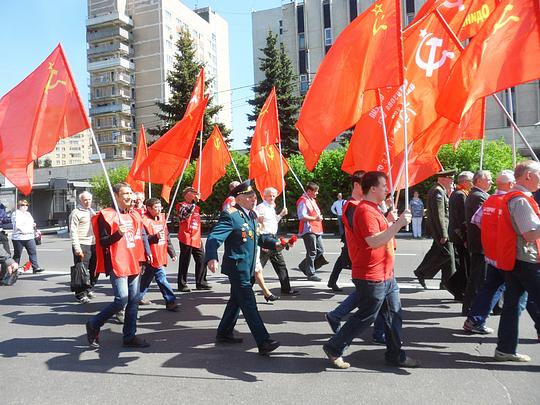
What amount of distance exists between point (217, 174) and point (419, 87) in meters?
6.20

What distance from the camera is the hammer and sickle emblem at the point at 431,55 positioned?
6.10 meters

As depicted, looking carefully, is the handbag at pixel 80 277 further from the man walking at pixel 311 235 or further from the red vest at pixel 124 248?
the man walking at pixel 311 235

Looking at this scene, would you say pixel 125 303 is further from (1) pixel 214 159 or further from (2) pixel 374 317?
(1) pixel 214 159

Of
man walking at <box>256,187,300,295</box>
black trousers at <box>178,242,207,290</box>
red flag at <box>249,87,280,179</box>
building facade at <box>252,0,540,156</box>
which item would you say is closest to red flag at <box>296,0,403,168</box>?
man walking at <box>256,187,300,295</box>

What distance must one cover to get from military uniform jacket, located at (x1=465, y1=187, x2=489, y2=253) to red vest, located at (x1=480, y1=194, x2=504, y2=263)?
1.00m

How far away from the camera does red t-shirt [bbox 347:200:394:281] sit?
4.20m

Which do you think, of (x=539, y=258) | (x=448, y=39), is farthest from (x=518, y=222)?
(x=448, y=39)

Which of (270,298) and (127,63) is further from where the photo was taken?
(127,63)

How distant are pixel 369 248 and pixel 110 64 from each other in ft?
273

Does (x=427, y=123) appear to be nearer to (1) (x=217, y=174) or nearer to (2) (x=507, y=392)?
(2) (x=507, y=392)

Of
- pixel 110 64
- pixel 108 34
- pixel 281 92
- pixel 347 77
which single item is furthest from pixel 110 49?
pixel 347 77

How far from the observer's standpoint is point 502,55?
15.4ft

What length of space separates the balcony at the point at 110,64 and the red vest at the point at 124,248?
8046 cm

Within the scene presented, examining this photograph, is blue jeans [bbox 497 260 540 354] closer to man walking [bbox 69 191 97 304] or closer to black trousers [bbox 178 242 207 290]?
black trousers [bbox 178 242 207 290]
